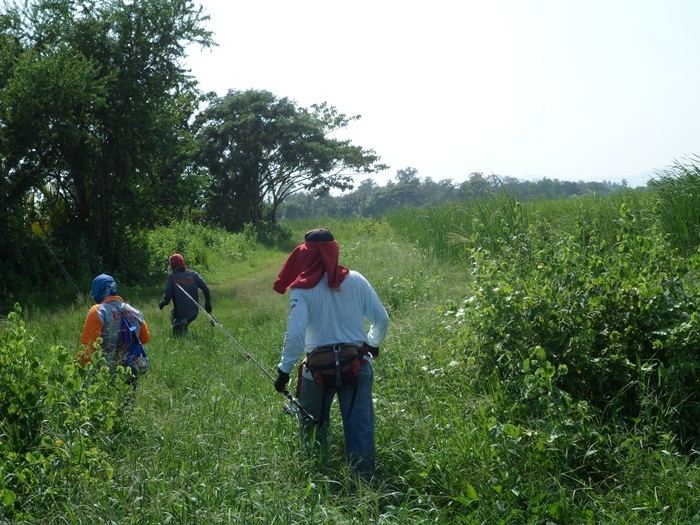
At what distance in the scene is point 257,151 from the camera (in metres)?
39.7

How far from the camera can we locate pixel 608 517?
4758mm

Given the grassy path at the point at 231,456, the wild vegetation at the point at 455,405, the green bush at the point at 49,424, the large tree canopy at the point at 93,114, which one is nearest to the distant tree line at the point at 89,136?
the large tree canopy at the point at 93,114

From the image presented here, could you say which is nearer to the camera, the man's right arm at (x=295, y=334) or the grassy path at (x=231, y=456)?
the grassy path at (x=231, y=456)

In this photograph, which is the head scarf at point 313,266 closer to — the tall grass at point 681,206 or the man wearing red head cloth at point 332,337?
the man wearing red head cloth at point 332,337

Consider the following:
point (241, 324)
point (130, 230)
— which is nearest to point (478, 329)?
point (241, 324)

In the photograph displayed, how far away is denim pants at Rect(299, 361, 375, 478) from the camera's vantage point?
216 inches

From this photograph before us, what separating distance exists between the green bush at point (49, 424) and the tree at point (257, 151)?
32.7m

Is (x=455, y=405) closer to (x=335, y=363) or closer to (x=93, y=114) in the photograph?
(x=335, y=363)

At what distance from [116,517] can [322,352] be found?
1703 mm

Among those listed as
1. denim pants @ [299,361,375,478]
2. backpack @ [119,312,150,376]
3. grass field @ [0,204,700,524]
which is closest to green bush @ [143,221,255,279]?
grass field @ [0,204,700,524]

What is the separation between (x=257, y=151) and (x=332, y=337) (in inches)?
1375

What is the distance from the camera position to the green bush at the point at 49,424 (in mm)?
4672

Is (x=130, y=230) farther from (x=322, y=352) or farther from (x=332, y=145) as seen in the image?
(x=332, y=145)

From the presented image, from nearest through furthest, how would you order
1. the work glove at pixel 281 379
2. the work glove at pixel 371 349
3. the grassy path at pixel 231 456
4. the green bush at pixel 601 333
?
the grassy path at pixel 231 456, the work glove at pixel 281 379, the work glove at pixel 371 349, the green bush at pixel 601 333
